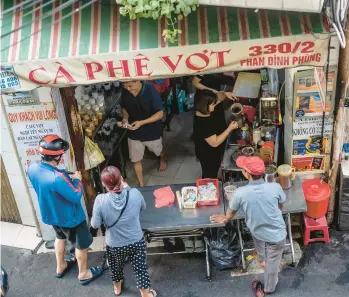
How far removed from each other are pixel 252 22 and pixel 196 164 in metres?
3.80

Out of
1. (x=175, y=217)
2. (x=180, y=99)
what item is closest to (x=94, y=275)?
(x=175, y=217)

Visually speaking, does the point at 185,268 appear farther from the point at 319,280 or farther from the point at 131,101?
the point at 131,101

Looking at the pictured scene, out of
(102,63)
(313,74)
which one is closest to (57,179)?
(102,63)

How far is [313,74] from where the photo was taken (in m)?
6.51

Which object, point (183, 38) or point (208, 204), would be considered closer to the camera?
point (183, 38)

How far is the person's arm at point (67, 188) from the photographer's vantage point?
6234 mm

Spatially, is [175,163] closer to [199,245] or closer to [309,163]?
[199,245]

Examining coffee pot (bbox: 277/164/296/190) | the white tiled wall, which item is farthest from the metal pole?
the white tiled wall

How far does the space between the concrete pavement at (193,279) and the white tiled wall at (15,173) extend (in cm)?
81

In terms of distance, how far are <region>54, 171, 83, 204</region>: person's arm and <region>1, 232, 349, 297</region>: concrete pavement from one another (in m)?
1.42

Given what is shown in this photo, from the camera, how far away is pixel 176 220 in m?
6.65

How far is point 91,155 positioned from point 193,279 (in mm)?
2341

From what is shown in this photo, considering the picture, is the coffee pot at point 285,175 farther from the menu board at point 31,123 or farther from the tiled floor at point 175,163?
the menu board at point 31,123

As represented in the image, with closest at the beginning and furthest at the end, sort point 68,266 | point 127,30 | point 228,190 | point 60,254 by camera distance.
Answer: point 127,30, point 228,190, point 60,254, point 68,266
